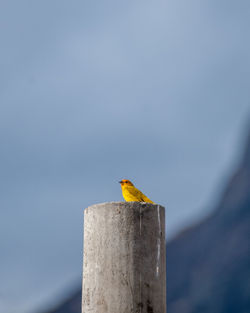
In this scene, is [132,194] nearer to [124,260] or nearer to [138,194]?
[138,194]

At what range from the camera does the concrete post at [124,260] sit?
211 inches

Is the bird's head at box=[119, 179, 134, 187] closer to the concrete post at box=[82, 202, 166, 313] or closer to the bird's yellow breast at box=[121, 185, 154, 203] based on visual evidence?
the bird's yellow breast at box=[121, 185, 154, 203]

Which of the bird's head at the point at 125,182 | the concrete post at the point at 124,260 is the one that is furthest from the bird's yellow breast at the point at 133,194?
the concrete post at the point at 124,260

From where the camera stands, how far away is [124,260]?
542 cm

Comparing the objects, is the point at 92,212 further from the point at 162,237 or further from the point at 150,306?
the point at 150,306

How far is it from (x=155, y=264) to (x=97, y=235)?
0.75m

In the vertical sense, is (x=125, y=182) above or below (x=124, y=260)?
above

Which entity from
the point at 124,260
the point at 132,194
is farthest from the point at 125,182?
the point at 124,260

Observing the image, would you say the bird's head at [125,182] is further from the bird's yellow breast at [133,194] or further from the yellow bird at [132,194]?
the bird's yellow breast at [133,194]

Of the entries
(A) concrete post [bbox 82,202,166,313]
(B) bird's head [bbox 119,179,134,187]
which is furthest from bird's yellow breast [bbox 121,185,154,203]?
(A) concrete post [bbox 82,202,166,313]

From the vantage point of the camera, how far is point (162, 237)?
577 cm

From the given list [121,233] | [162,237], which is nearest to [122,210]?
[121,233]

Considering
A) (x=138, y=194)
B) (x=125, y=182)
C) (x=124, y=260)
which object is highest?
(x=125, y=182)

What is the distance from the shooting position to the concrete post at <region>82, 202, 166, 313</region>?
5.36m
